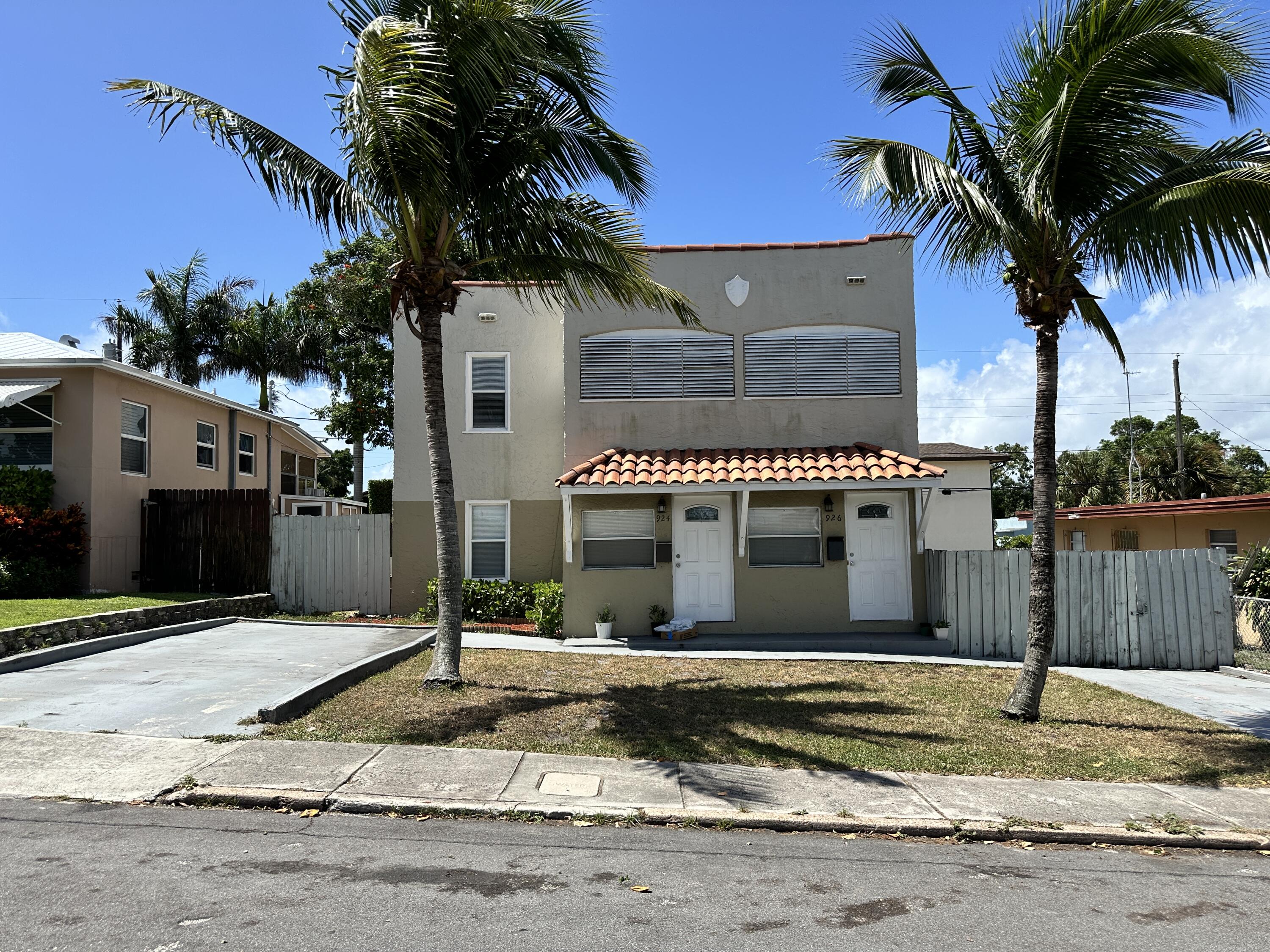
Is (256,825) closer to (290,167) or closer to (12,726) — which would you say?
(12,726)

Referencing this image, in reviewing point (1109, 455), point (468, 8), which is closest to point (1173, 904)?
point (468, 8)

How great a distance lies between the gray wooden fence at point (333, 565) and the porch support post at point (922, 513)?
9869 millimetres

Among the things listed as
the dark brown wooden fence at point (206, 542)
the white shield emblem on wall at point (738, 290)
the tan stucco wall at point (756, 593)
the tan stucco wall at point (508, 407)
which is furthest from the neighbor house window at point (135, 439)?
the white shield emblem on wall at point (738, 290)

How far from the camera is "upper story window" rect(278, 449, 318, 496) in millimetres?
25094

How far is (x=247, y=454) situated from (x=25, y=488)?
7185mm

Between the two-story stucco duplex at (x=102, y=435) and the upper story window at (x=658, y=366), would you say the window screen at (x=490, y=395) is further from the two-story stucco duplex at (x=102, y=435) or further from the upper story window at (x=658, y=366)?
the two-story stucco duplex at (x=102, y=435)

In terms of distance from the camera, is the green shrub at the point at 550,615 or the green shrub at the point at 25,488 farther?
the green shrub at the point at 25,488

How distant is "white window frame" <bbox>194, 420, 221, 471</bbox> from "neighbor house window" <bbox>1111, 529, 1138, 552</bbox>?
24.6 m

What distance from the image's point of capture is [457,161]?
29.3 feet

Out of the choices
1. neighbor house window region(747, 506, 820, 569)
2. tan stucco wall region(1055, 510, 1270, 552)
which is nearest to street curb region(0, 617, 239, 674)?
neighbor house window region(747, 506, 820, 569)

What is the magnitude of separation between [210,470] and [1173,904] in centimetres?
2061

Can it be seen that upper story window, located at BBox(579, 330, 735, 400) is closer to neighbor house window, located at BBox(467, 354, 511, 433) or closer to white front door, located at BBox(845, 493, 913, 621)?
neighbor house window, located at BBox(467, 354, 511, 433)

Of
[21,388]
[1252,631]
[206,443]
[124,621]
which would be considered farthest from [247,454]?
[1252,631]

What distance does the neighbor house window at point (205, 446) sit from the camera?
65.4ft
